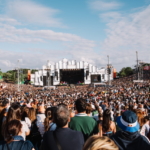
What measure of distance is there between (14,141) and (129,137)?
1.50 m

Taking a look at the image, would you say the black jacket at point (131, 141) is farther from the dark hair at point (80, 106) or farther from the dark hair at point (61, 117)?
the dark hair at point (80, 106)

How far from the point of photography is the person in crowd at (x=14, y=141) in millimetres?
2434

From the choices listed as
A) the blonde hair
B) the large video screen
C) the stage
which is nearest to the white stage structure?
the large video screen

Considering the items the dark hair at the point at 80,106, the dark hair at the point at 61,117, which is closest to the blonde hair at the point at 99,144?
the dark hair at the point at 61,117

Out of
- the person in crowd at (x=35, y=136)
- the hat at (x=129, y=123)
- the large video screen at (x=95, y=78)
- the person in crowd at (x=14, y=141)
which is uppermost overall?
the large video screen at (x=95, y=78)

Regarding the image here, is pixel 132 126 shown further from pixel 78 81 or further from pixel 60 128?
pixel 78 81

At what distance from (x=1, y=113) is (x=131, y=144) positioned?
3222 mm

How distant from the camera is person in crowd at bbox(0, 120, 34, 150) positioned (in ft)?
7.98

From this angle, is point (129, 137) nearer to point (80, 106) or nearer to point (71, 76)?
point (80, 106)

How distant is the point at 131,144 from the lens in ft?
7.57

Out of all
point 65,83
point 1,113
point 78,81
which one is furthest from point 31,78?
point 1,113

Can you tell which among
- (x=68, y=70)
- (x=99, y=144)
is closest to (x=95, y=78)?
(x=68, y=70)

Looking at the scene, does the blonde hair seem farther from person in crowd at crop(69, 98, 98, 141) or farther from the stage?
the stage

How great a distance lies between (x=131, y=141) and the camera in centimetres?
234
